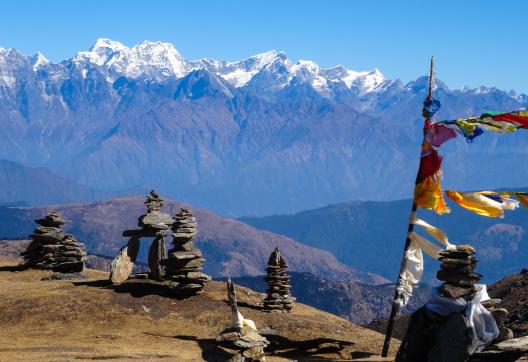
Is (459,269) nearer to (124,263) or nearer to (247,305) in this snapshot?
(247,305)

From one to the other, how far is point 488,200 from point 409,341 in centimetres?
1153

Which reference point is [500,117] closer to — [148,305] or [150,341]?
[150,341]

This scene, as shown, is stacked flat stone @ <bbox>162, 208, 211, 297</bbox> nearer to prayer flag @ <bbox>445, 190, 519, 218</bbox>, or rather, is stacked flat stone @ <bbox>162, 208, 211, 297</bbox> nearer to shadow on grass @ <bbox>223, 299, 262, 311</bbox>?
shadow on grass @ <bbox>223, 299, 262, 311</bbox>

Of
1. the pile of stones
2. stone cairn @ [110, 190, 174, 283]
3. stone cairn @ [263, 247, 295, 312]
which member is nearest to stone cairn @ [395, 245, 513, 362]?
the pile of stones

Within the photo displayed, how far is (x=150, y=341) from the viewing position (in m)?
41.8

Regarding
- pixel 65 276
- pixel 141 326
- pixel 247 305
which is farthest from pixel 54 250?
pixel 141 326

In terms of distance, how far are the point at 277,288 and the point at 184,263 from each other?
6.06m

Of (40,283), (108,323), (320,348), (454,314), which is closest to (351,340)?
(320,348)

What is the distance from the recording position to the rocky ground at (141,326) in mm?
39031

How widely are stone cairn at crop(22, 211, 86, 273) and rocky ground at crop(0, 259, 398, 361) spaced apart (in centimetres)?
639

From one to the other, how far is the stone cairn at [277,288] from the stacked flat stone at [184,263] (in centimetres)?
420

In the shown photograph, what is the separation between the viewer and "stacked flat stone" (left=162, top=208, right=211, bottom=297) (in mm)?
49875

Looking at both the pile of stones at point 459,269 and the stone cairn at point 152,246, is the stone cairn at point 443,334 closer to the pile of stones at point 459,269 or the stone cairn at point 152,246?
the pile of stones at point 459,269

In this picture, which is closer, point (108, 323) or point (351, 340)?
point (351, 340)
